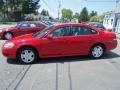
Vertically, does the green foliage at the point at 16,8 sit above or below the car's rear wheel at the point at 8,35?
above

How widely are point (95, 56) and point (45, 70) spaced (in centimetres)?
274

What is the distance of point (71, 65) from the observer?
27.1 ft

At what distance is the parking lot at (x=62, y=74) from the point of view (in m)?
5.94

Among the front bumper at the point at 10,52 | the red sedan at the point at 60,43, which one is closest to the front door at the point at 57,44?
the red sedan at the point at 60,43

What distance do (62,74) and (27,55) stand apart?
2.02 metres

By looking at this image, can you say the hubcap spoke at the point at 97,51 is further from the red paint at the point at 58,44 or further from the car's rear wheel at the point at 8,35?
the car's rear wheel at the point at 8,35

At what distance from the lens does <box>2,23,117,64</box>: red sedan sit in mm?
8484

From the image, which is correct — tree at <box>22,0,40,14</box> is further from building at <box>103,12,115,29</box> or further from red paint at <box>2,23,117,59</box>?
red paint at <box>2,23,117,59</box>

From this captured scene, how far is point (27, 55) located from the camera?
851 centimetres

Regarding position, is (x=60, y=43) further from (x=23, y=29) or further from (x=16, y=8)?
(x=16, y=8)

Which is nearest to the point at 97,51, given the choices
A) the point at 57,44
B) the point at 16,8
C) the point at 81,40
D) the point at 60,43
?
the point at 81,40

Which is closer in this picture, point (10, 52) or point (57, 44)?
point (10, 52)

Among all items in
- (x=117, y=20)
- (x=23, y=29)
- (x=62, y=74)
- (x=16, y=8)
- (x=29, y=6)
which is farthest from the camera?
(x=29, y=6)

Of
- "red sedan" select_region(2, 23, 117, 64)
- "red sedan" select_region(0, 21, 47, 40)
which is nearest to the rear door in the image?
"red sedan" select_region(2, 23, 117, 64)
